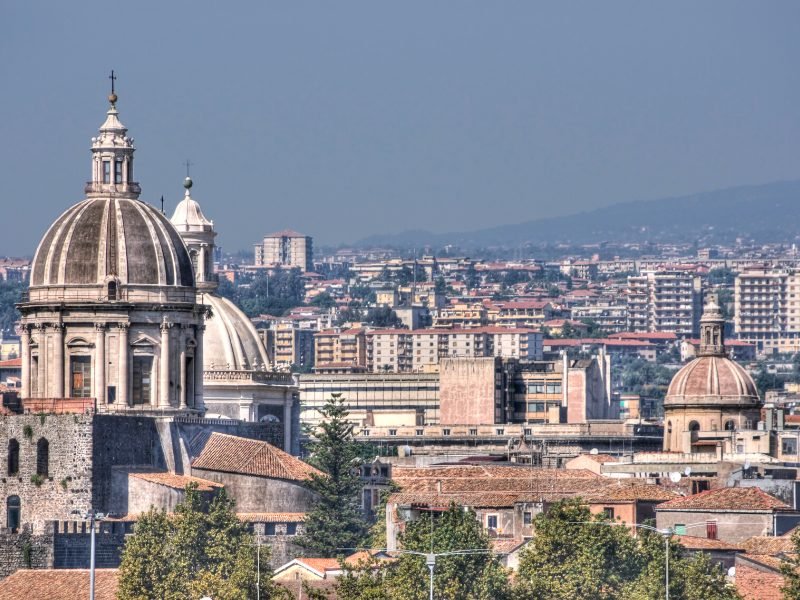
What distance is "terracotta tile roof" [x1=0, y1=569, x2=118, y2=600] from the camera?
9944cm

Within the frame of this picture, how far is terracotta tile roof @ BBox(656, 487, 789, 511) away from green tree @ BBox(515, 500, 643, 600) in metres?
13.8

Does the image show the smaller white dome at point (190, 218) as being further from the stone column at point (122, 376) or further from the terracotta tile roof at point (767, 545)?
the terracotta tile roof at point (767, 545)

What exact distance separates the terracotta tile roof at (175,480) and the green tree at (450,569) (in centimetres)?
1076

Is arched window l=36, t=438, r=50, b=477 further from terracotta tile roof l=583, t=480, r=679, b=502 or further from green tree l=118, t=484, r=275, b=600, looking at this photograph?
terracotta tile roof l=583, t=480, r=679, b=502

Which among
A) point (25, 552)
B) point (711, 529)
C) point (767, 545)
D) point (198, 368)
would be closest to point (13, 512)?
point (25, 552)

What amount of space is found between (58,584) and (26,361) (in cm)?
1870

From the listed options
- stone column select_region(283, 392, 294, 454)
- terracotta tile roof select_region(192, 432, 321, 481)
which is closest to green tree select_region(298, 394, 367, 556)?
terracotta tile roof select_region(192, 432, 321, 481)

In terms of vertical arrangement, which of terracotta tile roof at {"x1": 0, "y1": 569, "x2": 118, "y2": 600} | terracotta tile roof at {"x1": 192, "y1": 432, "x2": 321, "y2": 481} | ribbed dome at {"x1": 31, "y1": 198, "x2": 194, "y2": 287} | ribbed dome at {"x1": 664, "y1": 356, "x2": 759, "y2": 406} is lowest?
terracotta tile roof at {"x1": 0, "y1": 569, "x2": 118, "y2": 600}

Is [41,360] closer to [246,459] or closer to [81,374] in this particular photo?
[81,374]

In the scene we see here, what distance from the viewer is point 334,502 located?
118812 millimetres

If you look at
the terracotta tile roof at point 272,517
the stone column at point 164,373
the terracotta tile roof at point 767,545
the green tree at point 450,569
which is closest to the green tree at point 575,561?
the green tree at point 450,569

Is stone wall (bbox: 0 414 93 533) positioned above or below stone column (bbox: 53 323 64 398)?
below

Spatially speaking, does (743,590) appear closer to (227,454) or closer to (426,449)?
(227,454)

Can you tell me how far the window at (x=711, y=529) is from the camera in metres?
113
